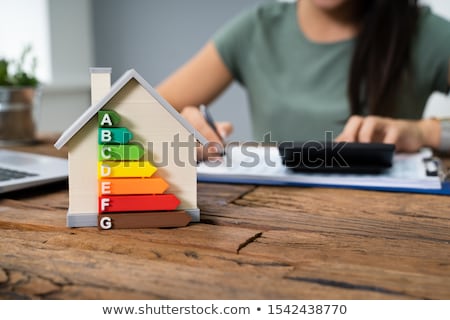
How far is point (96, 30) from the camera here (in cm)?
245

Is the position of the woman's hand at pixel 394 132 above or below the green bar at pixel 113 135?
below

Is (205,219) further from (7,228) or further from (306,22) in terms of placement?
(306,22)

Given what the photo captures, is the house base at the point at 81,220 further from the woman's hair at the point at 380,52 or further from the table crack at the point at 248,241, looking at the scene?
the woman's hair at the point at 380,52

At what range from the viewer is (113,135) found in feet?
A: 1.67

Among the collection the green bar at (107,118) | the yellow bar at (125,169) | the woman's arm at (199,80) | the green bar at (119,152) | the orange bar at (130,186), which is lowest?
the orange bar at (130,186)

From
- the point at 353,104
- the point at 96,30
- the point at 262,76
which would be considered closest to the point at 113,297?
the point at 353,104

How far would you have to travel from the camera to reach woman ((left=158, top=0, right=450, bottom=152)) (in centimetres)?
132

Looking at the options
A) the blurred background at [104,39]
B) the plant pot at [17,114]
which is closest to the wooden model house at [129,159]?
the plant pot at [17,114]

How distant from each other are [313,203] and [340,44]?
35.4 inches

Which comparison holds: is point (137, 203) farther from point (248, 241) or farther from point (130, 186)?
point (248, 241)

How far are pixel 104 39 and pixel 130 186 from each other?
2.08m

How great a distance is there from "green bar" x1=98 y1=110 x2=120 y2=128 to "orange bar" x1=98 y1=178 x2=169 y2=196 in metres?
0.06

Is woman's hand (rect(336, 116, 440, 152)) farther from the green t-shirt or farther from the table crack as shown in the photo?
the table crack

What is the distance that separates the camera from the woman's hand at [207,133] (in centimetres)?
89
